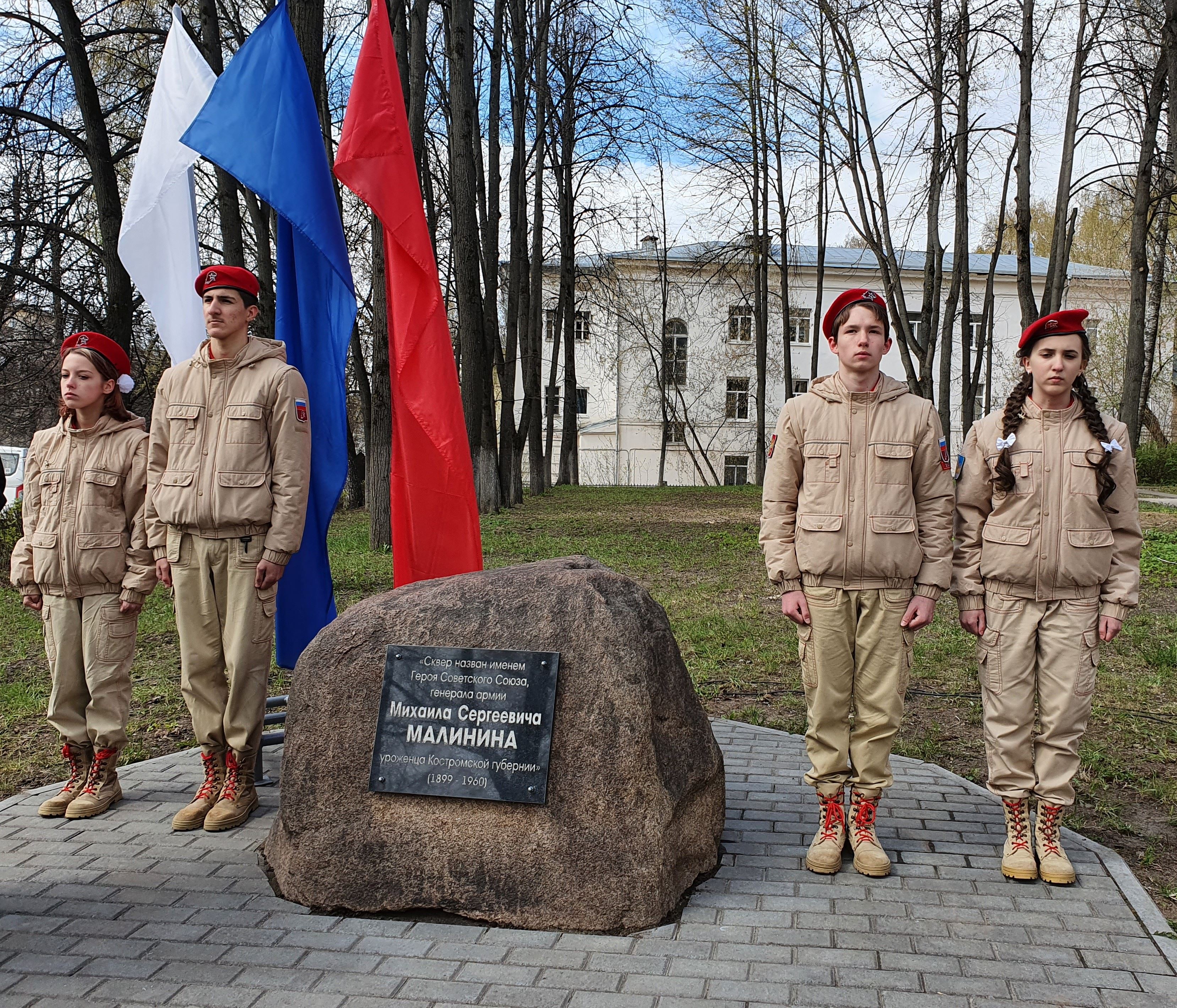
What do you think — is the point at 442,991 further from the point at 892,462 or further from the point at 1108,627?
the point at 1108,627

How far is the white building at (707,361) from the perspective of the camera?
39.3 meters

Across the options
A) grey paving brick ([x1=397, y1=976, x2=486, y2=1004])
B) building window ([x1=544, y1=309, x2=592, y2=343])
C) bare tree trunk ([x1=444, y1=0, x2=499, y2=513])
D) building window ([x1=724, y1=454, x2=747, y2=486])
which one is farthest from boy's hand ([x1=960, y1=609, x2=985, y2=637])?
building window ([x1=724, y1=454, x2=747, y2=486])

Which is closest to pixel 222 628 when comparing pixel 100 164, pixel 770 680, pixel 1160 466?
pixel 770 680

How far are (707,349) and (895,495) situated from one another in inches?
1475

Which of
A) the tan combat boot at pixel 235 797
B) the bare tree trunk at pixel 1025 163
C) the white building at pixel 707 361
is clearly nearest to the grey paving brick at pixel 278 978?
the tan combat boot at pixel 235 797

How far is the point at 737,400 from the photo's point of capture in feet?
134

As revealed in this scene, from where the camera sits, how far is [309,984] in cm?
307

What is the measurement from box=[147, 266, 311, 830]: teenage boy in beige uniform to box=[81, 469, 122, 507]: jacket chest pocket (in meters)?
0.25

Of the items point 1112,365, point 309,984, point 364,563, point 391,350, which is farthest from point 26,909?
point 1112,365

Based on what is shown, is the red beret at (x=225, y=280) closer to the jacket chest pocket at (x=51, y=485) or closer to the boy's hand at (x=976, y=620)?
the jacket chest pocket at (x=51, y=485)

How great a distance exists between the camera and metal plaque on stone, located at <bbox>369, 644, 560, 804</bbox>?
11.8ft

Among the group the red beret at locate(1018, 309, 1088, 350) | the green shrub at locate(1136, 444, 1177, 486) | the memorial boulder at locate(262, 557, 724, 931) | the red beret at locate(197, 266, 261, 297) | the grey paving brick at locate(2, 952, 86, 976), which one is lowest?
the green shrub at locate(1136, 444, 1177, 486)

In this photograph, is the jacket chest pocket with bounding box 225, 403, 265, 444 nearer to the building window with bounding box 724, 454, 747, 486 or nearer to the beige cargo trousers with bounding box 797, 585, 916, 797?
the beige cargo trousers with bounding box 797, 585, 916, 797

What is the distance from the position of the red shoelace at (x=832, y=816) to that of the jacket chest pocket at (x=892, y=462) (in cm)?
124
